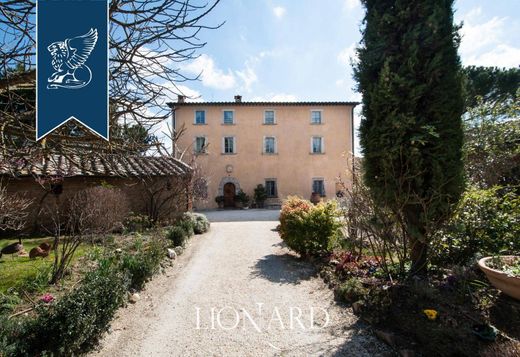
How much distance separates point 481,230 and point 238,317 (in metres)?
4.20

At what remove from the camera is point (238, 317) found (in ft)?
13.2

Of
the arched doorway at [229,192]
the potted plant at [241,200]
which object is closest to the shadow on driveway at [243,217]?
the potted plant at [241,200]

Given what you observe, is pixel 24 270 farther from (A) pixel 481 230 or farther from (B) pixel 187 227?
(A) pixel 481 230

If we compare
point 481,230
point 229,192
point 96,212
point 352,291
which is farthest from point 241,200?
point 481,230

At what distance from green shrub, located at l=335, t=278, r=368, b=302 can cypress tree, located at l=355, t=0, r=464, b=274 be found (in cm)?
104

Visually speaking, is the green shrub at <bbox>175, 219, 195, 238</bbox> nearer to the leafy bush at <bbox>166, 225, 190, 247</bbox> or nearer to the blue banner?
the leafy bush at <bbox>166, 225, 190, 247</bbox>

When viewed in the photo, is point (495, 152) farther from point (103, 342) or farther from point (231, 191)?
point (231, 191)

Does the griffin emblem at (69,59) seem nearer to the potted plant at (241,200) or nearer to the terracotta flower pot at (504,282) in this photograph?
the terracotta flower pot at (504,282)

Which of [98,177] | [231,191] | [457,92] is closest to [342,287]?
[457,92]

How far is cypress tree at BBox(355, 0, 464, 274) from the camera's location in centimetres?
389

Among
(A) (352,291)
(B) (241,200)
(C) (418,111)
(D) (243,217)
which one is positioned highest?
(C) (418,111)

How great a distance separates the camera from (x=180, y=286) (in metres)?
5.29

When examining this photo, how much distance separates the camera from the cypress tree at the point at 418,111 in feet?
12.8

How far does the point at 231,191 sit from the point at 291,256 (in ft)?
48.1
